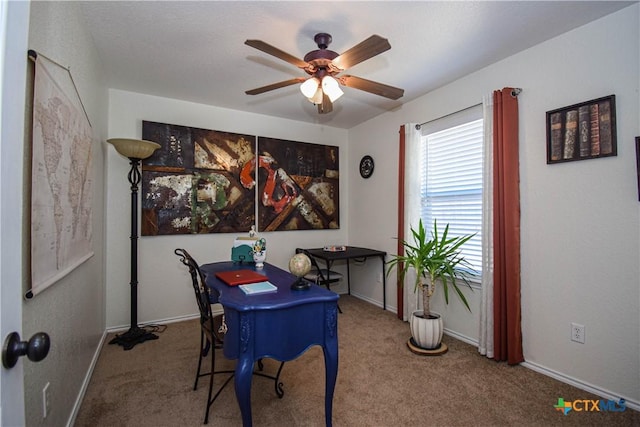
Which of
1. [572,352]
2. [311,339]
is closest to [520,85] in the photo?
[572,352]

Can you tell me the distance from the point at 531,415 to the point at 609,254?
1.16 meters

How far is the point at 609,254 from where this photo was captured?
198 cm

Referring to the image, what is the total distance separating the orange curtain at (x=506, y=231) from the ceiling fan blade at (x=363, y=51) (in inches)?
53.9

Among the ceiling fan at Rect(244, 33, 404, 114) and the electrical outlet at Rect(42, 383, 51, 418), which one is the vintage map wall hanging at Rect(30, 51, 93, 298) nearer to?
the electrical outlet at Rect(42, 383, 51, 418)

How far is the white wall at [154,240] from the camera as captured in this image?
3.15 metres

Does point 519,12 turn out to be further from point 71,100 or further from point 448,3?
point 71,100

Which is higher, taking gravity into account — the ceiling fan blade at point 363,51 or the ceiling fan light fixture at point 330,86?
the ceiling fan blade at point 363,51

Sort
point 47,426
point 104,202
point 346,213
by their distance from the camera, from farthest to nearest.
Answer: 1. point 346,213
2. point 104,202
3. point 47,426

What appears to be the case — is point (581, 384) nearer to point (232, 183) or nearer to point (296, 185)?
point (296, 185)

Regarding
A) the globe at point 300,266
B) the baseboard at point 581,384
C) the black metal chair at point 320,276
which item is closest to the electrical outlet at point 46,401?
the globe at point 300,266

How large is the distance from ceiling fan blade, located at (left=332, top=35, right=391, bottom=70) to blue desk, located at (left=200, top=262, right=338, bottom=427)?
1.42 metres

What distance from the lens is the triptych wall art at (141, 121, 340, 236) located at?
131 inches

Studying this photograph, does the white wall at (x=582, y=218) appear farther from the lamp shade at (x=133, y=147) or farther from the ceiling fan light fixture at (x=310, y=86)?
the lamp shade at (x=133, y=147)

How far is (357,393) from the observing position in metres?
2.06
